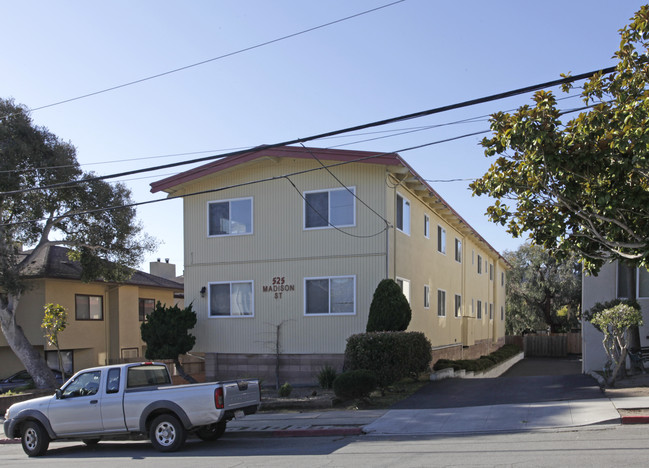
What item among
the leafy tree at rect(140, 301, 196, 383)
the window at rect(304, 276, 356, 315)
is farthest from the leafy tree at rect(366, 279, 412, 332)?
the leafy tree at rect(140, 301, 196, 383)

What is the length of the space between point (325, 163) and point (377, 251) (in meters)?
3.30

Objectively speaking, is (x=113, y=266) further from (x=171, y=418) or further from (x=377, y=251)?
(x=171, y=418)

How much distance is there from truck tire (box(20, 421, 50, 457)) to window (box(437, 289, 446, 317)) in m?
16.5

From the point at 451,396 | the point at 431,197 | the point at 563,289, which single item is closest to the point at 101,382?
the point at 451,396

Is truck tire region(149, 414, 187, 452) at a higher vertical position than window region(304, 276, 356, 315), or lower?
lower

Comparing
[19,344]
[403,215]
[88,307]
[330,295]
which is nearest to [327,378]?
[330,295]

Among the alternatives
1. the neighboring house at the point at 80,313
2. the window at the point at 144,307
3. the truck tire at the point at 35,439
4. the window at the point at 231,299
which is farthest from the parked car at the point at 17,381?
the truck tire at the point at 35,439

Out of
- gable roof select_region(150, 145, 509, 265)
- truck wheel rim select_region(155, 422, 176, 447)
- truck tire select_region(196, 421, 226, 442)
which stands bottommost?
truck tire select_region(196, 421, 226, 442)

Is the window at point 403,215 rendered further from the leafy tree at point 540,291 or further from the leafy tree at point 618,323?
the leafy tree at point 540,291

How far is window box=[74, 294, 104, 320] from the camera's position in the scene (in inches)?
1143

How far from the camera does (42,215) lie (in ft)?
75.5

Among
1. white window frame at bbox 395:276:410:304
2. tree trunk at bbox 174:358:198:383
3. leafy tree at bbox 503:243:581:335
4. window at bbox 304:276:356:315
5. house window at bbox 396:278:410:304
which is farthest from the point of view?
leafy tree at bbox 503:243:581:335

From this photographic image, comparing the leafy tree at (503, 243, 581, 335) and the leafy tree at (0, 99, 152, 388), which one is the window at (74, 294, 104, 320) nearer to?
the leafy tree at (0, 99, 152, 388)

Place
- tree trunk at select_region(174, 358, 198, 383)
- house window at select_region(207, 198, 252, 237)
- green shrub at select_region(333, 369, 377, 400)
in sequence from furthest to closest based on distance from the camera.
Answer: house window at select_region(207, 198, 252, 237) < tree trunk at select_region(174, 358, 198, 383) < green shrub at select_region(333, 369, 377, 400)
